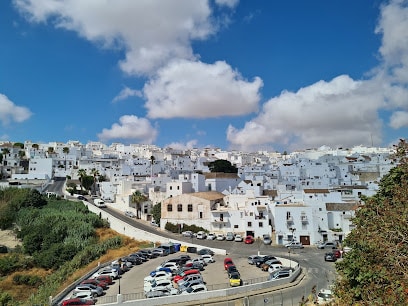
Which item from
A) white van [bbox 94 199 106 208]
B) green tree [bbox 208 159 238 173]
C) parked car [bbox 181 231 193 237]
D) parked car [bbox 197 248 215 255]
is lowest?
parked car [bbox 197 248 215 255]

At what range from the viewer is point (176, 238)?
44.0m

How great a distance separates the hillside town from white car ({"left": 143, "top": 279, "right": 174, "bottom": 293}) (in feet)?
50.7

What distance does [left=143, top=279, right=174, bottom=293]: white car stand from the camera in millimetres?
24422

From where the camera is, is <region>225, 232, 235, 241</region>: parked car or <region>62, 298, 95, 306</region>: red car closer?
<region>62, 298, 95, 306</region>: red car

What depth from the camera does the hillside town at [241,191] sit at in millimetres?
41000

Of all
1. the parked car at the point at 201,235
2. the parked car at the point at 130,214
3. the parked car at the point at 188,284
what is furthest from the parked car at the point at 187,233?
the parked car at the point at 188,284

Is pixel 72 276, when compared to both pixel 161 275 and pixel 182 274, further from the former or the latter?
pixel 182 274

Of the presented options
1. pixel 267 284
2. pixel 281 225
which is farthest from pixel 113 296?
pixel 281 225

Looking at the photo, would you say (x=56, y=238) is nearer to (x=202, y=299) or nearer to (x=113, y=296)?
(x=113, y=296)

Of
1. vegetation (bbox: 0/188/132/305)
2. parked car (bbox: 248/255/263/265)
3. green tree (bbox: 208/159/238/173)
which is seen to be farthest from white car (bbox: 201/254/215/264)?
green tree (bbox: 208/159/238/173)

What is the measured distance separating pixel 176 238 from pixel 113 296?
19371 millimetres

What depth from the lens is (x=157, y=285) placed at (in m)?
25.0

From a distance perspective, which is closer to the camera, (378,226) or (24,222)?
(378,226)

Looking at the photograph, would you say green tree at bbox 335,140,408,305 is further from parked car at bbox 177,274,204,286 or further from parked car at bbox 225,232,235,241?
parked car at bbox 225,232,235,241
